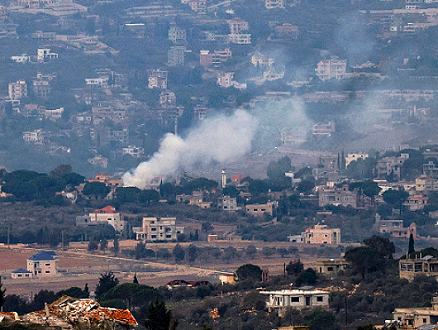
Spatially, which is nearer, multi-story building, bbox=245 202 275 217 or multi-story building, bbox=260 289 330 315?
multi-story building, bbox=260 289 330 315

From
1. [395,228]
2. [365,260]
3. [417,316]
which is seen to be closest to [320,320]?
[417,316]

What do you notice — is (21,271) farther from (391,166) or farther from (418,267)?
(391,166)

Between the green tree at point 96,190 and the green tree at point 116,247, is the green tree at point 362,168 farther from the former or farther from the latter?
the green tree at point 116,247

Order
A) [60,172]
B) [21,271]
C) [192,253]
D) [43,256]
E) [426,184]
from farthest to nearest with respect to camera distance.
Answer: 1. [60,172]
2. [426,184]
3. [192,253]
4. [43,256]
5. [21,271]

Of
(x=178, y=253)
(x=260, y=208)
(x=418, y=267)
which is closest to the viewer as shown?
(x=418, y=267)

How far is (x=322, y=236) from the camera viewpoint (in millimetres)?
121750

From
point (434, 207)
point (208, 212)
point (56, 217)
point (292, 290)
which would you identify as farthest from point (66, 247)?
point (292, 290)

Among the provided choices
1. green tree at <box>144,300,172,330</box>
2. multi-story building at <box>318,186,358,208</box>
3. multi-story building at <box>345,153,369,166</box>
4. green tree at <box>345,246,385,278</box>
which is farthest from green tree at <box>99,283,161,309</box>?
multi-story building at <box>345,153,369,166</box>

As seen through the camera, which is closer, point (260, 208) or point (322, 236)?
point (322, 236)

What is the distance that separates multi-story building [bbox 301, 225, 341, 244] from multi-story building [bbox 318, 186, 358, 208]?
1697 cm

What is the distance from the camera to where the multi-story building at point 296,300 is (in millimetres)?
57875

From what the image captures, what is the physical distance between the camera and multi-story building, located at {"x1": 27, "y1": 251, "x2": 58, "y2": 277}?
9900cm

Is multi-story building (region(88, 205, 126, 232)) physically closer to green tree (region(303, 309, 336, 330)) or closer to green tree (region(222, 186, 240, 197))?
green tree (region(222, 186, 240, 197))

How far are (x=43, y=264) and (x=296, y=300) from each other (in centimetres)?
4490
